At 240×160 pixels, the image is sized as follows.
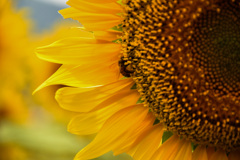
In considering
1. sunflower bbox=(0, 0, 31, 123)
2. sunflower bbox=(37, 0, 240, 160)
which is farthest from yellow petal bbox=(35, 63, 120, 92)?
sunflower bbox=(0, 0, 31, 123)

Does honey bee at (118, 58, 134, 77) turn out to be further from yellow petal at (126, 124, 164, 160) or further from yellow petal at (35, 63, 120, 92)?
yellow petal at (126, 124, 164, 160)

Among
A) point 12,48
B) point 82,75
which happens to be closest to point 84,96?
point 82,75

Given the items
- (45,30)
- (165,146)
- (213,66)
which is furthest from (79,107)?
(45,30)

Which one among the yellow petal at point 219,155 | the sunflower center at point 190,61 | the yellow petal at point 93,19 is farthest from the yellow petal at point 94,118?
the yellow petal at point 219,155

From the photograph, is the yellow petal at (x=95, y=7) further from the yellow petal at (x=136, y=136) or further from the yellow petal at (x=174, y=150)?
the yellow petal at (x=174, y=150)

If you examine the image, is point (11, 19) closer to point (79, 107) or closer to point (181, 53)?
point (79, 107)

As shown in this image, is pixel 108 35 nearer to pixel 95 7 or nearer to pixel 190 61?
pixel 95 7

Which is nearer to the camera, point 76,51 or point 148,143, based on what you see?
point 76,51
